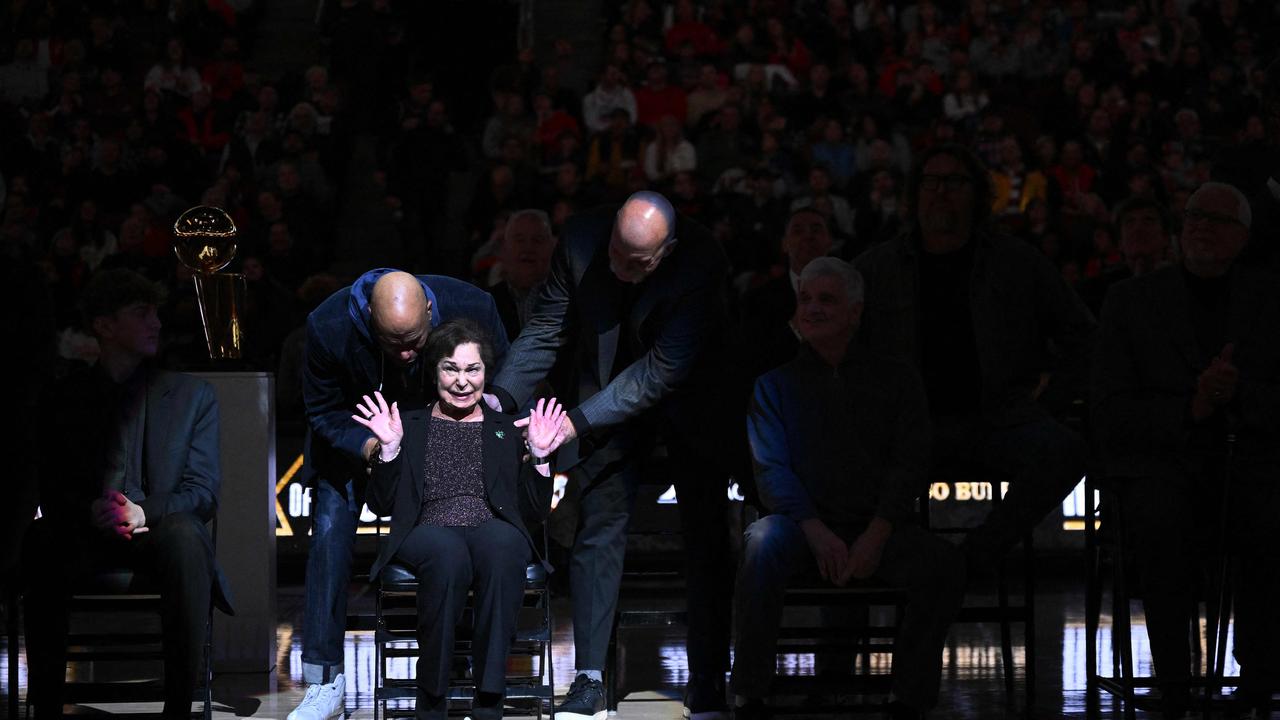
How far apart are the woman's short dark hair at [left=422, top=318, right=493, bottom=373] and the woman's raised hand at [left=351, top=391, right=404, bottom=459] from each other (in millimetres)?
202

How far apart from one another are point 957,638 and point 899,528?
2.41 metres

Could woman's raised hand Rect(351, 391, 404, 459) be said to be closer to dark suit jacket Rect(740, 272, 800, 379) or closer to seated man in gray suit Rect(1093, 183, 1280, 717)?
dark suit jacket Rect(740, 272, 800, 379)

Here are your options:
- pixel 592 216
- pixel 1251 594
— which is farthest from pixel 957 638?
pixel 592 216

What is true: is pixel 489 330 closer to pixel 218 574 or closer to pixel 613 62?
pixel 218 574

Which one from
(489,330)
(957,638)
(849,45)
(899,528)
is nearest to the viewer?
(899,528)

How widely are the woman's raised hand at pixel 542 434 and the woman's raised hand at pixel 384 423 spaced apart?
0.43m

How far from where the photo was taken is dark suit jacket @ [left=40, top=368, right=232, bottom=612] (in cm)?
588

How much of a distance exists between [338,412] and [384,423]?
37 cm

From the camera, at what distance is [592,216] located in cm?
628

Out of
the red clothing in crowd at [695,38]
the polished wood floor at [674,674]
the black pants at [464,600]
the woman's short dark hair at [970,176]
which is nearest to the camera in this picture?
the black pants at [464,600]

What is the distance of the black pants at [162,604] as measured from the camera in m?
5.68

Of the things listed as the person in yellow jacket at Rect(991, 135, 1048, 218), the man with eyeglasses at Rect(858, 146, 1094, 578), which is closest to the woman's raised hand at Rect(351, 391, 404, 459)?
the man with eyeglasses at Rect(858, 146, 1094, 578)

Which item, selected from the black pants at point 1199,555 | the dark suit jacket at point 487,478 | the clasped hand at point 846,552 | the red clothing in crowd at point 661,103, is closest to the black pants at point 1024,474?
the black pants at point 1199,555

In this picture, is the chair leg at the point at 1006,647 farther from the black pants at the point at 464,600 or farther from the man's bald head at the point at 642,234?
the black pants at the point at 464,600
